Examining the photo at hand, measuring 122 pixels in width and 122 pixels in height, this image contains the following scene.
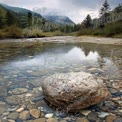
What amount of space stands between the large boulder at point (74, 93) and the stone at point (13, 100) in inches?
23.6

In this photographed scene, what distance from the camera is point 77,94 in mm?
3779

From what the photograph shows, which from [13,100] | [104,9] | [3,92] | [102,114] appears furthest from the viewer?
[104,9]

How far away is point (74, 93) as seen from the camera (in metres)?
3.78

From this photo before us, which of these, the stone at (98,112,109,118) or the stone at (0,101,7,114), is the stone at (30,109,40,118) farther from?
the stone at (98,112,109,118)

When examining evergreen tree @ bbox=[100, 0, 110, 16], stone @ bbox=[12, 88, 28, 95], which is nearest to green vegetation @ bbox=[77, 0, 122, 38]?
evergreen tree @ bbox=[100, 0, 110, 16]

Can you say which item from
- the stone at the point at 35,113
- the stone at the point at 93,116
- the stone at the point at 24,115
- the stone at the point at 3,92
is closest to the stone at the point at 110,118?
the stone at the point at 93,116

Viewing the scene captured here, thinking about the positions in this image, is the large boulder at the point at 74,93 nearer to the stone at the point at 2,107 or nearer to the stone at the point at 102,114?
the stone at the point at 102,114

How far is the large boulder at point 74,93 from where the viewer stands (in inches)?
149

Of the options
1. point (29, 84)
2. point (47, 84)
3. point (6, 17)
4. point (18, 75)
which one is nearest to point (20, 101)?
point (47, 84)

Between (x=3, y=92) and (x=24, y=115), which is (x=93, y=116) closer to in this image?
(x=24, y=115)

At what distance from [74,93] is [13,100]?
1315 mm

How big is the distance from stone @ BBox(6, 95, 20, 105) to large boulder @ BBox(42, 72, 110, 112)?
601 mm

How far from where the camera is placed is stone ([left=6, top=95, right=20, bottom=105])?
13.7 feet

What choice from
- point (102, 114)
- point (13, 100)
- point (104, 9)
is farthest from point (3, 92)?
point (104, 9)
